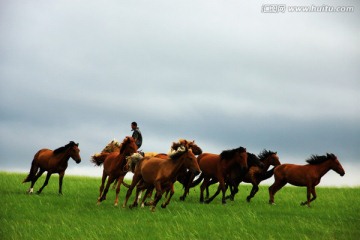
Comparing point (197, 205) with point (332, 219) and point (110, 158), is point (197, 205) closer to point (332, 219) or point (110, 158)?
point (110, 158)

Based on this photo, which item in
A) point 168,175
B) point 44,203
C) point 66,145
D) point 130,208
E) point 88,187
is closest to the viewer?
point 168,175

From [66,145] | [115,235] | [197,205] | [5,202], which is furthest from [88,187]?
[115,235]

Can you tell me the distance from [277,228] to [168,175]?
12.3 feet

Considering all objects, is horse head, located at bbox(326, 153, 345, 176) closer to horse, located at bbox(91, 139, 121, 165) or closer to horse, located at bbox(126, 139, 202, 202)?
horse, located at bbox(126, 139, 202, 202)

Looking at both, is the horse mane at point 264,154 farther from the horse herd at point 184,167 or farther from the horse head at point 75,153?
the horse head at point 75,153

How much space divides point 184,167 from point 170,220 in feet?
5.80

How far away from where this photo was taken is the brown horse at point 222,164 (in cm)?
2056

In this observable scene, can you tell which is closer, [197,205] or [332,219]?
[332,219]

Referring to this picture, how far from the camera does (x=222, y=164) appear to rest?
68.8 feet

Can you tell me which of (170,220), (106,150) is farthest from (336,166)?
(106,150)

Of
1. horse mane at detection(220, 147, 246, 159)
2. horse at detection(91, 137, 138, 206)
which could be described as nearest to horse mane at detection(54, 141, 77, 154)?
horse at detection(91, 137, 138, 206)

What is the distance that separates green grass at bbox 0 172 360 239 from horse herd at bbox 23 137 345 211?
0.83 meters

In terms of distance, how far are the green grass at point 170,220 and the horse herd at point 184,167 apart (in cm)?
83

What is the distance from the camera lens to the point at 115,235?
558 inches
